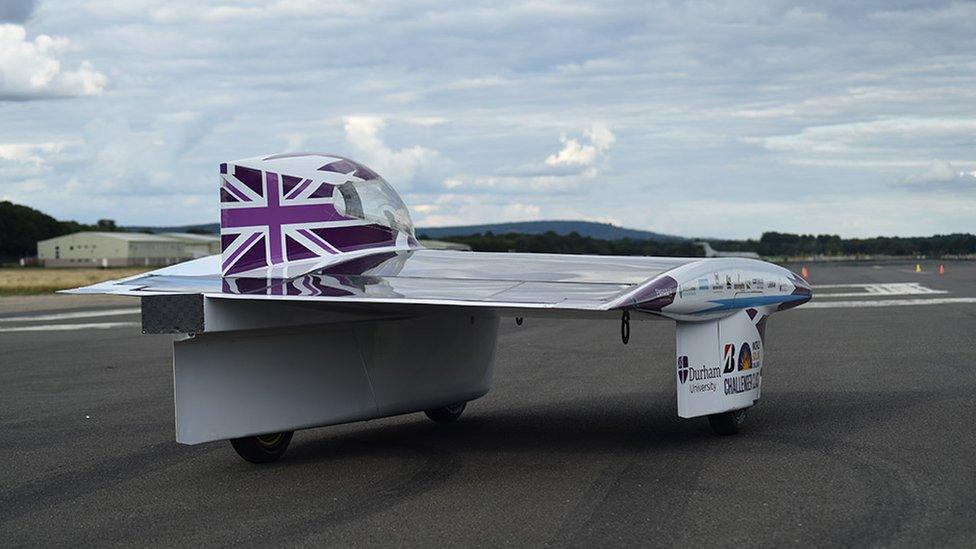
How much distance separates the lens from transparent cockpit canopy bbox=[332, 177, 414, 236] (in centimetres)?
977

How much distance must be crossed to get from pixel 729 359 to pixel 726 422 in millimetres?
551

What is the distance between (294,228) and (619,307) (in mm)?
3288

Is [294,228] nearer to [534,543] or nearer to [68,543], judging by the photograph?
[68,543]

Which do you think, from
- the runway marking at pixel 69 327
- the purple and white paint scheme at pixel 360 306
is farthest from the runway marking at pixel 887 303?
the purple and white paint scheme at pixel 360 306

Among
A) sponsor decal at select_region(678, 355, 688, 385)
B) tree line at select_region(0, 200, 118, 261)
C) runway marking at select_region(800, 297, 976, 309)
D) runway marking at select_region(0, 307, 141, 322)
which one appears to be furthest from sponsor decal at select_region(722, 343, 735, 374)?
tree line at select_region(0, 200, 118, 261)

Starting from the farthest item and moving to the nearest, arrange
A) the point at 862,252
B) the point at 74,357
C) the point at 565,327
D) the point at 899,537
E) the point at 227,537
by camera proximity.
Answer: the point at 862,252 → the point at 565,327 → the point at 74,357 → the point at 227,537 → the point at 899,537

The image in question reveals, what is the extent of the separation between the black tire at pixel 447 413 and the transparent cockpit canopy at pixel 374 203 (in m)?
1.66

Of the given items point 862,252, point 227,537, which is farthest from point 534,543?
point 862,252

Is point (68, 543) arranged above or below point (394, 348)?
below

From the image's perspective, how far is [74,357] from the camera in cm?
1864

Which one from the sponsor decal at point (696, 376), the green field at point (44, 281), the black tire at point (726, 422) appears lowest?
the green field at point (44, 281)

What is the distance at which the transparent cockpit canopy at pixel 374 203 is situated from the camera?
32.1 ft

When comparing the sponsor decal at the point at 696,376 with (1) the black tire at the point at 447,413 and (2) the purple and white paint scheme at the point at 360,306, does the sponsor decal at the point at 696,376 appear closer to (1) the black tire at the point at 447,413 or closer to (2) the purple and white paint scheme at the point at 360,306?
(2) the purple and white paint scheme at the point at 360,306

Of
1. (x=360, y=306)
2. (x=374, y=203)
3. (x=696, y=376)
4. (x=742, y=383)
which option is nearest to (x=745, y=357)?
(x=742, y=383)
